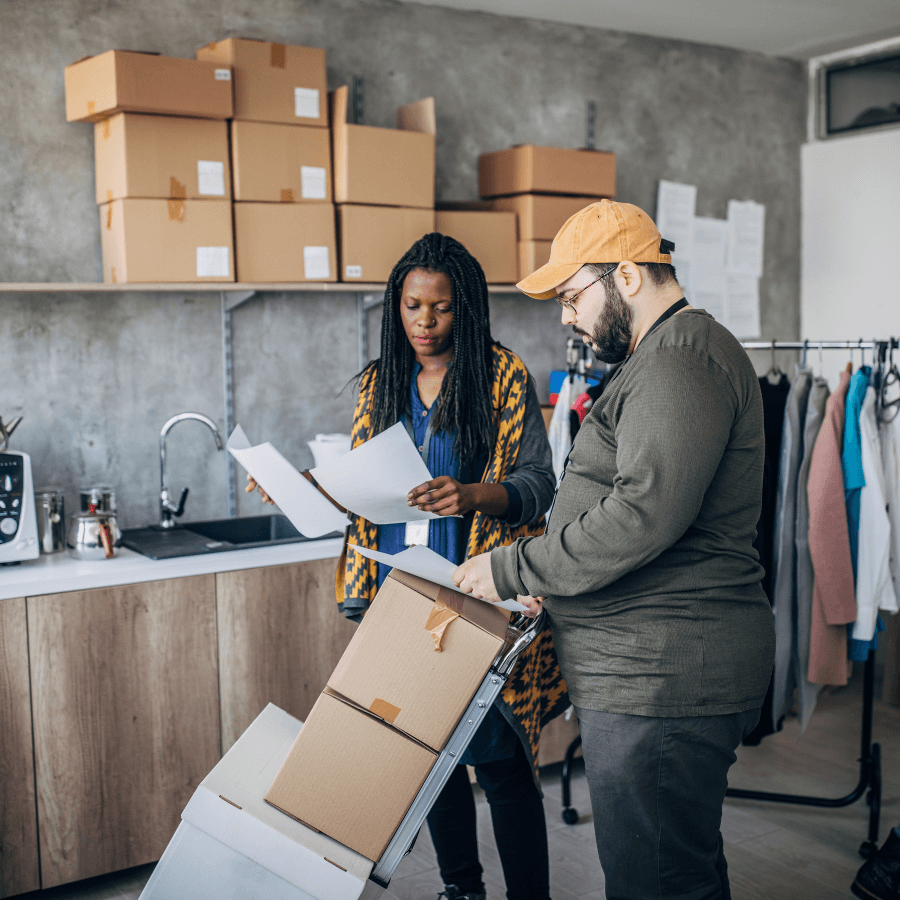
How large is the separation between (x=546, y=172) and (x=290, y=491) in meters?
1.73

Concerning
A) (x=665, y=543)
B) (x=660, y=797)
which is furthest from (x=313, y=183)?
(x=660, y=797)

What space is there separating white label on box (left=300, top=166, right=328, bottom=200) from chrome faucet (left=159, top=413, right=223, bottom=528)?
708 millimetres

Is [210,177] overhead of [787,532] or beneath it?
overhead

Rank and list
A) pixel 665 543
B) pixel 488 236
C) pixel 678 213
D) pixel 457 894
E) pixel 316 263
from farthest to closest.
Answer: pixel 678 213, pixel 488 236, pixel 316 263, pixel 457 894, pixel 665 543

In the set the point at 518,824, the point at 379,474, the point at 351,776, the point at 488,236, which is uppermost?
the point at 488,236

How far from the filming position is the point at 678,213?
3.87 meters

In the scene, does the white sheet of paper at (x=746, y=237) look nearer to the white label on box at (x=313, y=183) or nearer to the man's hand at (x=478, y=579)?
the white label on box at (x=313, y=183)

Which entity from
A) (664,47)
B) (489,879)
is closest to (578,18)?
(664,47)

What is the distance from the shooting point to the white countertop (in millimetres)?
2238

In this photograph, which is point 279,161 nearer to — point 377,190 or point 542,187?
point 377,190

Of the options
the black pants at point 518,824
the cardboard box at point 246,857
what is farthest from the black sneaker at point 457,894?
the cardboard box at point 246,857

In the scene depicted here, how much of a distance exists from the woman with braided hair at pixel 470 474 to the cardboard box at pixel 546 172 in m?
1.16

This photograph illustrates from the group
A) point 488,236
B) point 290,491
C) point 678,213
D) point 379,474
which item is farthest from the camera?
point 678,213

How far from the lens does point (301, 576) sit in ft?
8.39
